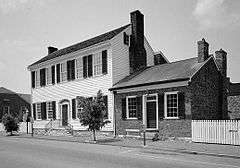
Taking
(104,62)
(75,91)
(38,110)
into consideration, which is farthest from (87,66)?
(38,110)

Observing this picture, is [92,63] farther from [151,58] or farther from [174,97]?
[174,97]

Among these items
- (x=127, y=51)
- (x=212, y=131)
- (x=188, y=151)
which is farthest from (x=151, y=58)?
(x=188, y=151)

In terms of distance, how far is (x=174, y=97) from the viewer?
62.2ft

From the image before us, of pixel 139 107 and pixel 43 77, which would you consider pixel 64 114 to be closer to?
pixel 43 77

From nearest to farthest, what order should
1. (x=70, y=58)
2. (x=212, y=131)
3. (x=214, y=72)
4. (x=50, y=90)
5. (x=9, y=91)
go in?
(x=212, y=131) < (x=214, y=72) < (x=70, y=58) < (x=50, y=90) < (x=9, y=91)

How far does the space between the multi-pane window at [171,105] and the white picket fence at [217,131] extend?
1602 mm

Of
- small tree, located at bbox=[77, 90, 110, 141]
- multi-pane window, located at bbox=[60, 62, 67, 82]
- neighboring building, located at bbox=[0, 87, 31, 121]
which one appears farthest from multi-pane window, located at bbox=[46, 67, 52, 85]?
neighboring building, located at bbox=[0, 87, 31, 121]

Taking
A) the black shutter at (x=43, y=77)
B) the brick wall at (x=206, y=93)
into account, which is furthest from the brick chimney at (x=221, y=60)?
the black shutter at (x=43, y=77)

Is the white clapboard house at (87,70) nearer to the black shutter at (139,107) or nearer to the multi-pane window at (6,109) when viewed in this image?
the black shutter at (139,107)

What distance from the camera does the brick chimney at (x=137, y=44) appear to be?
84.3 feet

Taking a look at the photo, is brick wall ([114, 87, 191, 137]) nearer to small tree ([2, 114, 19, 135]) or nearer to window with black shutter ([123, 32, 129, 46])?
window with black shutter ([123, 32, 129, 46])

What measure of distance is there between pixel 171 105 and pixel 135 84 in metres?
3.13

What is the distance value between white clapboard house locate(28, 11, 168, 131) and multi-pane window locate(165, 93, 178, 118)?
5240 millimetres

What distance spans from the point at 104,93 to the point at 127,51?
165 inches
